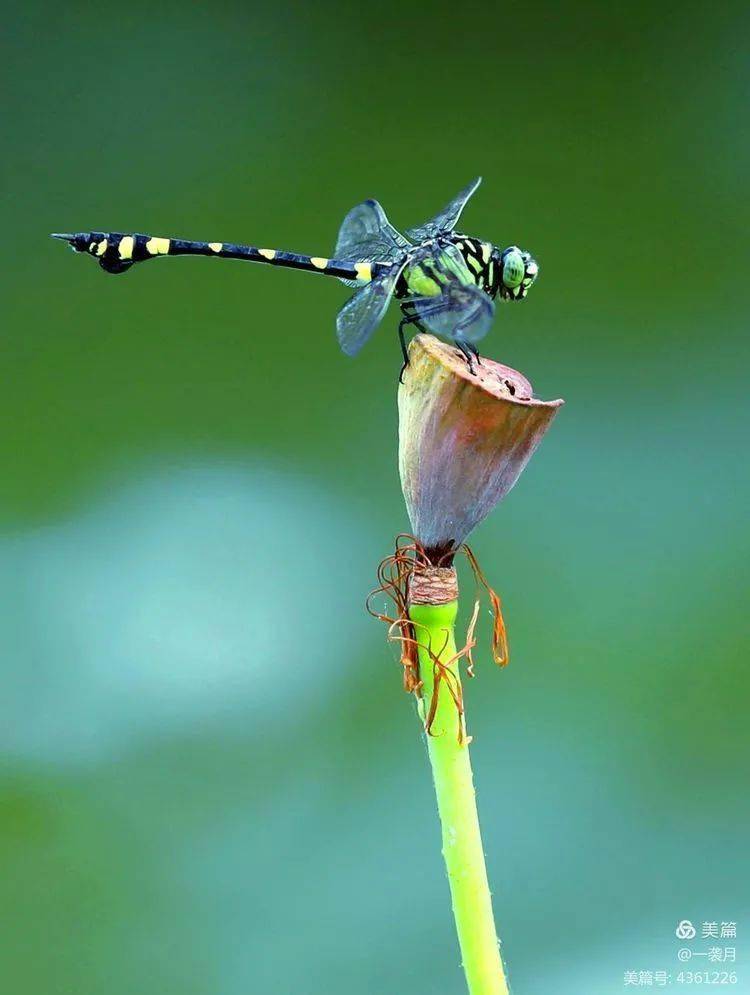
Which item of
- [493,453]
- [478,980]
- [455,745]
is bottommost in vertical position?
[478,980]

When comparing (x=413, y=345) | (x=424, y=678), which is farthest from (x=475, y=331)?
(x=424, y=678)

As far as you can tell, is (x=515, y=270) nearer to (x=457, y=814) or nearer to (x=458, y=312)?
(x=458, y=312)

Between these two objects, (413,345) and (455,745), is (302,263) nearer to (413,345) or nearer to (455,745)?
(413,345)

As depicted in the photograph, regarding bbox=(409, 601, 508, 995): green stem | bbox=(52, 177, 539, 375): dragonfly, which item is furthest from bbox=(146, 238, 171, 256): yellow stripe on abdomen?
bbox=(409, 601, 508, 995): green stem

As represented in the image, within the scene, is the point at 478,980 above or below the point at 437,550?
below

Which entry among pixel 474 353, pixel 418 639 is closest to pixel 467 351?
pixel 474 353

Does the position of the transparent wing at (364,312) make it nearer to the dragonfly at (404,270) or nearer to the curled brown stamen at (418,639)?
the dragonfly at (404,270)

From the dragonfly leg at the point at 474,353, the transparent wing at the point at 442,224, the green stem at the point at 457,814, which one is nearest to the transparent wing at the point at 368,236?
the transparent wing at the point at 442,224

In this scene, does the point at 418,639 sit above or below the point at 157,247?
below
